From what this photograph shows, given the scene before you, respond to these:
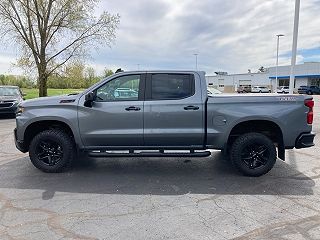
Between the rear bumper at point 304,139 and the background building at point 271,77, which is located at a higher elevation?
the background building at point 271,77

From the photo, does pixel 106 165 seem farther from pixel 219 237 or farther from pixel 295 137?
pixel 295 137

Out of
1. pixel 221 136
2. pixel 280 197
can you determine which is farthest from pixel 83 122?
pixel 280 197

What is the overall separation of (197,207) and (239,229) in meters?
0.75

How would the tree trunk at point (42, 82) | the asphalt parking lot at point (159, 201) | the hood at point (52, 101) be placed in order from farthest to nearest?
1. the tree trunk at point (42, 82)
2. the hood at point (52, 101)
3. the asphalt parking lot at point (159, 201)

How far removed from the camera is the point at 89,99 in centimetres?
517

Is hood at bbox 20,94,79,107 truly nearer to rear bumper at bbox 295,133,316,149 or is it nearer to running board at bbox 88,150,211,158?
running board at bbox 88,150,211,158

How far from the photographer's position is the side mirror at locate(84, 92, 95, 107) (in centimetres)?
516

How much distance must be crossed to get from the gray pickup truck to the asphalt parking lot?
473 mm

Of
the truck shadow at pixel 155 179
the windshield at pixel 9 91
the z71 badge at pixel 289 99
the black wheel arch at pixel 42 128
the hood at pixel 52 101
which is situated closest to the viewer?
the truck shadow at pixel 155 179

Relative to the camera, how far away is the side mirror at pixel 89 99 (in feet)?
16.9

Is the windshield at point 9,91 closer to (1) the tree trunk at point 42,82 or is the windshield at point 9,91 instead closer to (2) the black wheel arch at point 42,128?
(1) the tree trunk at point 42,82

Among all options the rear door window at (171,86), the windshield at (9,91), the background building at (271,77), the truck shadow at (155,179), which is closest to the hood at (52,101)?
the truck shadow at (155,179)

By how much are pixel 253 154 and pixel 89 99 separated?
322 cm

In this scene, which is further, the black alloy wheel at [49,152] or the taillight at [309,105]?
the black alloy wheel at [49,152]
